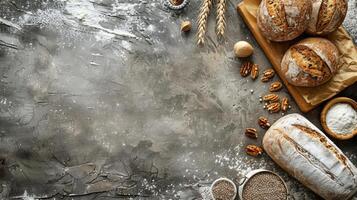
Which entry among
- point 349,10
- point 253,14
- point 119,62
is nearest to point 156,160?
point 119,62

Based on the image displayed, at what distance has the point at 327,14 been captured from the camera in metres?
2.25

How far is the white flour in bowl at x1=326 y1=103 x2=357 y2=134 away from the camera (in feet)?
7.70

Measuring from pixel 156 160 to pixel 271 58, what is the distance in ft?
2.55

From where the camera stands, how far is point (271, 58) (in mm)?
2443

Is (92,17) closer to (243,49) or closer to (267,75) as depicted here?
(243,49)

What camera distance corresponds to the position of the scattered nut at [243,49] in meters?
2.44

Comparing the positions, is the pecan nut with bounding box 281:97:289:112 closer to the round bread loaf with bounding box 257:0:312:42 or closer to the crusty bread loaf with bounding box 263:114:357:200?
the crusty bread loaf with bounding box 263:114:357:200

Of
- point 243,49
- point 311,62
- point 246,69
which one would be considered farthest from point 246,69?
point 311,62

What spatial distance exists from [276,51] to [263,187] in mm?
677

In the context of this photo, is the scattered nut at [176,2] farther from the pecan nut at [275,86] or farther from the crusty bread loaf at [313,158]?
the crusty bread loaf at [313,158]

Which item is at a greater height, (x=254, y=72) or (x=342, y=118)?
(x=254, y=72)

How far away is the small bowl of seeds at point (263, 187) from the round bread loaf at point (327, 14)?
746 millimetres

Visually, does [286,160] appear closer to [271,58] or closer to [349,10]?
[271,58]

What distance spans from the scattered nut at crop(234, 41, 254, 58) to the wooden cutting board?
6 cm
